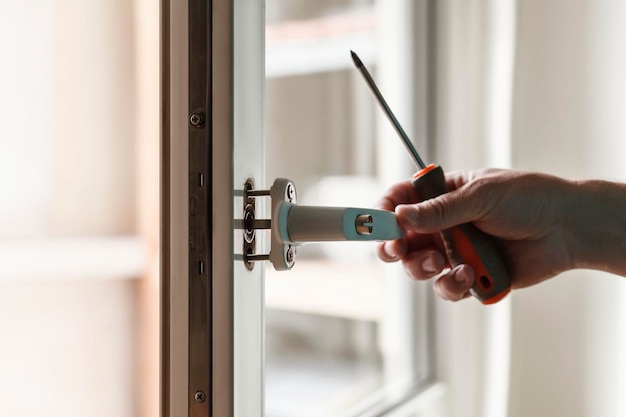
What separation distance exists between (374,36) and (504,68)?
19 centimetres

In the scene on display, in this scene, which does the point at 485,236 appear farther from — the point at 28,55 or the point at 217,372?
the point at 28,55

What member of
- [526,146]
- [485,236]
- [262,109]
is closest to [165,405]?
[262,109]

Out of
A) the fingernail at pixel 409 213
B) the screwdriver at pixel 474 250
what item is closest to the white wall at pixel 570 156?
the screwdriver at pixel 474 250

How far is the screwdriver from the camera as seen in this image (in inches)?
21.2

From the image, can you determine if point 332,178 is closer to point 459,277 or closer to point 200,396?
point 459,277

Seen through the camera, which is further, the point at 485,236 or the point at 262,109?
the point at 485,236

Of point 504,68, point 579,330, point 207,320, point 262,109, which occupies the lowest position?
point 579,330

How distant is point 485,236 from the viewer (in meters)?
0.56

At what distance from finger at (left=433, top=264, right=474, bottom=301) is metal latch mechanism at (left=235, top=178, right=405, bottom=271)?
199mm

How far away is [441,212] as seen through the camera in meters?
0.49

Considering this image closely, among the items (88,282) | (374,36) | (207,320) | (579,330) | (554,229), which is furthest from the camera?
(374,36)

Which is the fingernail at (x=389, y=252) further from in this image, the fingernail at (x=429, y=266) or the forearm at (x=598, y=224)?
the forearm at (x=598, y=224)

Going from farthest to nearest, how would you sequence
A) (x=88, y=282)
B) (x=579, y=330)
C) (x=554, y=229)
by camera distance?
(x=579, y=330) → (x=554, y=229) → (x=88, y=282)

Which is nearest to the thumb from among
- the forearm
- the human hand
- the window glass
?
the human hand
